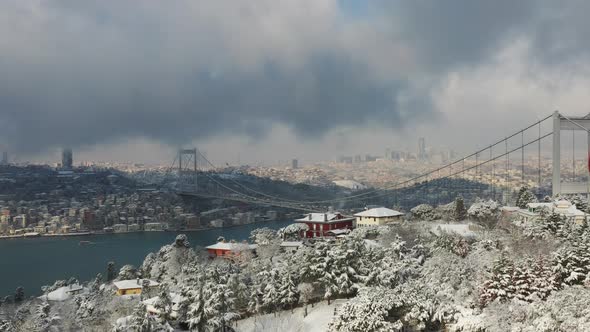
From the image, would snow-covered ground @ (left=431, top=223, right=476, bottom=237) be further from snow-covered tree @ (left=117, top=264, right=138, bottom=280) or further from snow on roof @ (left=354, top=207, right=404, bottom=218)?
A: snow-covered tree @ (left=117, top=264, right=138, bottom=280)

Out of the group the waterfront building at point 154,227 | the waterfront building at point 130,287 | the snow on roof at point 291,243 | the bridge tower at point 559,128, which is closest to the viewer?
the bridge tower at point 559,128

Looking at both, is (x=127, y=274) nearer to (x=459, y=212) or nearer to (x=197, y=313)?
(x=197, y=313)

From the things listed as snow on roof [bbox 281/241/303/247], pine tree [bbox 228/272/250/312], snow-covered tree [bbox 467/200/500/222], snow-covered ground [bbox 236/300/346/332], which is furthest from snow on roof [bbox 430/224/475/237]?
pine tree [bbox 228/272/250/312]

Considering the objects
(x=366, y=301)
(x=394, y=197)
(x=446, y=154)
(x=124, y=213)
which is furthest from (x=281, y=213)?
(x=366, y=301)

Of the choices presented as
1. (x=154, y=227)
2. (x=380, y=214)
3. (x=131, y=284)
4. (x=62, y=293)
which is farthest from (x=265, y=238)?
(x=154, y=227)

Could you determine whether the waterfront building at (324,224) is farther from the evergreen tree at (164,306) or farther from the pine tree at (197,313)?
the pine tree at (197,313)

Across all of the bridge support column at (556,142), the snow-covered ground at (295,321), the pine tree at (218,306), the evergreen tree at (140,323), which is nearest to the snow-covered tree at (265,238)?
the snow-covered ground at (295,321)
